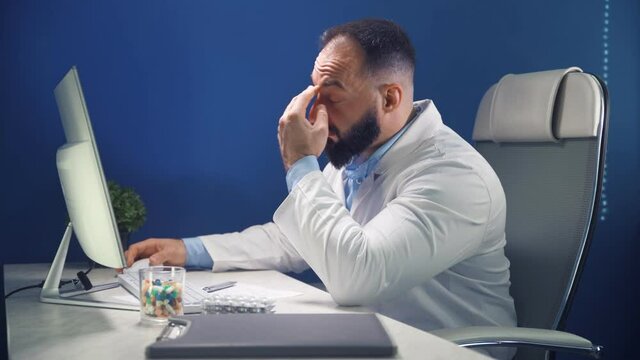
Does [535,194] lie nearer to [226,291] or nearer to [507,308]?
[507,308]

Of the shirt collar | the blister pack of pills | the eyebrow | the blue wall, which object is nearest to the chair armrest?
the blister pack of pills

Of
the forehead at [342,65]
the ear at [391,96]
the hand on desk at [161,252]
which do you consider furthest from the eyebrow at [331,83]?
the hand on desk at [161,252]

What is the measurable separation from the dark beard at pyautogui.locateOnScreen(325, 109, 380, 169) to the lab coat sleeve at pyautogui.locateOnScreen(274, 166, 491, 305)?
0.22 meters

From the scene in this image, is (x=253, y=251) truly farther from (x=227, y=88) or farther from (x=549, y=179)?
(x=549, y=179)

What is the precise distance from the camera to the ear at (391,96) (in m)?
1.87

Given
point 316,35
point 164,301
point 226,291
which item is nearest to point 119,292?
point 226,291

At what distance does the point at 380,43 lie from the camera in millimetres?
1873

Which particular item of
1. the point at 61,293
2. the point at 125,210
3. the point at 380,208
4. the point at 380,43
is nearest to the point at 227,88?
the point at 125,210

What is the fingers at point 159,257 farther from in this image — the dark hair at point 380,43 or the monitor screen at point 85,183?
the dark hair at point 380,43

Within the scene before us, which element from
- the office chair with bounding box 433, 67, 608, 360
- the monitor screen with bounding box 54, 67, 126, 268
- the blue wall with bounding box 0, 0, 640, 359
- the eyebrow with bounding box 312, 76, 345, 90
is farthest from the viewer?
the blue wall with bounding box 0, 0, 640, 359

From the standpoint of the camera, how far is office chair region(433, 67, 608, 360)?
1707 millimetres

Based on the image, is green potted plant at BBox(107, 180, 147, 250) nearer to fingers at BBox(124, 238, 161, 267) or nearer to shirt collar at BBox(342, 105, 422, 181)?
fingers at BBox(124, 238, 161, 267)

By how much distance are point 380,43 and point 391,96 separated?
129 mm

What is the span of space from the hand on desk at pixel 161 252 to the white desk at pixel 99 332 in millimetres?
304
